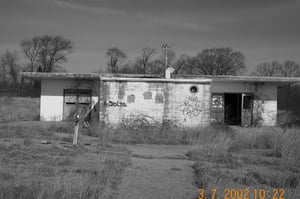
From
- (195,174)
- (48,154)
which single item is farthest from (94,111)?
(195,174)

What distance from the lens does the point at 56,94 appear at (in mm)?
16266

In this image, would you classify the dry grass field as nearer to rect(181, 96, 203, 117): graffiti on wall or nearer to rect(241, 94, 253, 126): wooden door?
rect(181, 96, 203, 117): graffiti on wall

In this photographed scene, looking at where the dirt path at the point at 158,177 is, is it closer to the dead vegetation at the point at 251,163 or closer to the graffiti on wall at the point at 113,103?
the dead vegetation at the point at 251,163

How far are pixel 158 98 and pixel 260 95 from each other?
6656 millimetres

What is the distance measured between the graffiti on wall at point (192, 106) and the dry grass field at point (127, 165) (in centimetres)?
304

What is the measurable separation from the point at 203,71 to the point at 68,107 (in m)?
41.0

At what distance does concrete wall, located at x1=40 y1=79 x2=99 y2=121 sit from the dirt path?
8.69m

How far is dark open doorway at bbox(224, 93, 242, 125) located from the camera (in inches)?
703

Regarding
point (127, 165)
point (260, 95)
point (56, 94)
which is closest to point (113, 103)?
point (56, 94)

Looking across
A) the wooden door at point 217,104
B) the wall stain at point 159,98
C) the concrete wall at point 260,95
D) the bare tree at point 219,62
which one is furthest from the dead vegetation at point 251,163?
the bare tree at point 219,62

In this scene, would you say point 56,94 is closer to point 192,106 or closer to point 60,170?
point 192,106

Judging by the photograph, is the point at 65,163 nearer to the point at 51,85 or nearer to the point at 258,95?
the point at 51,85
